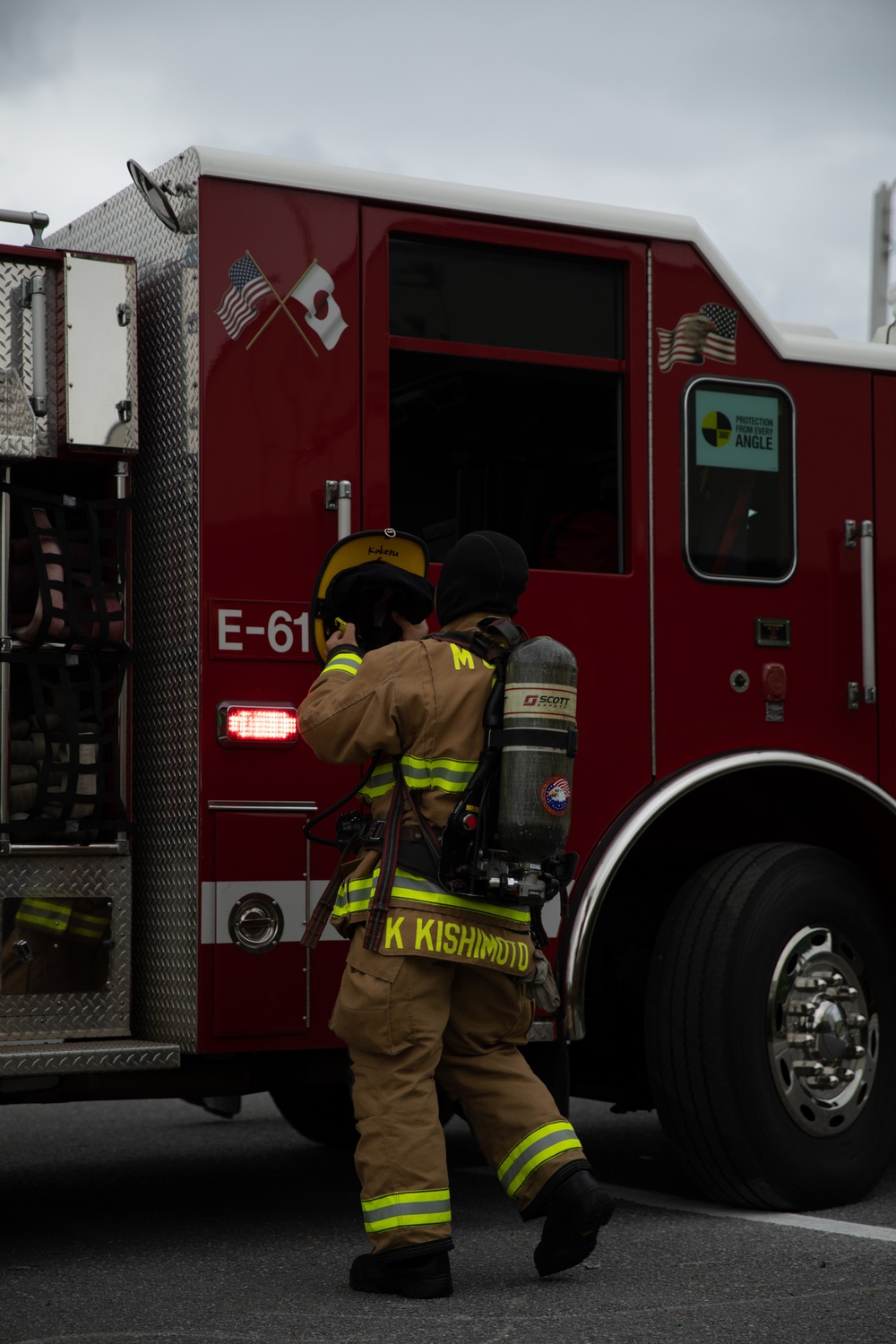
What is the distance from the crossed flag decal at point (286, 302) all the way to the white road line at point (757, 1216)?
9.04 ft

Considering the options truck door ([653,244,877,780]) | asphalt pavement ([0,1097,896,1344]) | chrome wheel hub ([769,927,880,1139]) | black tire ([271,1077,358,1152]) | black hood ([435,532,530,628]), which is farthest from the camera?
black tire ([271,1077,358,1152])

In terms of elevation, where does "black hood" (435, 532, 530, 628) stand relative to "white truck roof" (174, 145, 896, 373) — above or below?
below

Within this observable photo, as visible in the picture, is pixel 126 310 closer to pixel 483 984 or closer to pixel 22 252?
pixel 22 252

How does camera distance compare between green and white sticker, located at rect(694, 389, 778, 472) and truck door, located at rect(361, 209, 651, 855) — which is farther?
green and white sticker, located at rect(694, 389, 778, 472)

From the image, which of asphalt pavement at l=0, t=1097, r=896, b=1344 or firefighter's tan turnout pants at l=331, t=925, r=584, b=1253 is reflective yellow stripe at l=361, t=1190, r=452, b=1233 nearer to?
firefighter's tan turnout pants at l=331, t=925, r=584, b=1253

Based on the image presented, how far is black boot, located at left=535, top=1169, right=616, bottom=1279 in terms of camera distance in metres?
4.12

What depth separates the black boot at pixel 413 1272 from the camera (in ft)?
13.3

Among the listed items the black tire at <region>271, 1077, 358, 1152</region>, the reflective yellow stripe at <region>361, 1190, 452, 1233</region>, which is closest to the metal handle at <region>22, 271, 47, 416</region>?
the reflective yellow stripe at <region>361, 1190, 452, 1233</region>

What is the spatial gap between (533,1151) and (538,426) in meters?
2.07

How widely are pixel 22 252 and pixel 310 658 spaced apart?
130 cm

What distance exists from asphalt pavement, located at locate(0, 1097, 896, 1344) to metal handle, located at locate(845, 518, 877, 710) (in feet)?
5.12

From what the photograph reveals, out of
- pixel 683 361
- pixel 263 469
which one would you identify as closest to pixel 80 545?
pixel 263 469

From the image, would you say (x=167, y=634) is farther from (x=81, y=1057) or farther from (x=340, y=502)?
(x=81, y=1057)

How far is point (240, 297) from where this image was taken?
15.4 ft
